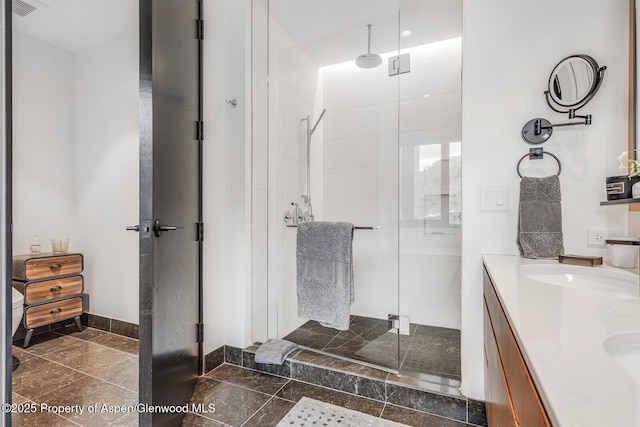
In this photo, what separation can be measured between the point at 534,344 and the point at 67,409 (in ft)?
7.06

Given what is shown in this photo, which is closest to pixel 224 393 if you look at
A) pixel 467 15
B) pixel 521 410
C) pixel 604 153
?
pixel 521 410

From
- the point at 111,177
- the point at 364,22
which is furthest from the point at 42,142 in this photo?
the point at 364,22

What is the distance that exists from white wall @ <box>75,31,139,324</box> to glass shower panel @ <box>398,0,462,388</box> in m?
2.18

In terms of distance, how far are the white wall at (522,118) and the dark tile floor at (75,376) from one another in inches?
76.9

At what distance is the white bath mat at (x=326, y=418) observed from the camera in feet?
4.85

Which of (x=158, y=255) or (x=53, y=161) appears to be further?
(x=53, y=161)

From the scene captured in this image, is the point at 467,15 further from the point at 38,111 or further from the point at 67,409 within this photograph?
the point at 67,409

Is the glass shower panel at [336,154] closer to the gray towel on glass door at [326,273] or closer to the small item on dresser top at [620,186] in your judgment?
the gray towel on glass door at [326,273]

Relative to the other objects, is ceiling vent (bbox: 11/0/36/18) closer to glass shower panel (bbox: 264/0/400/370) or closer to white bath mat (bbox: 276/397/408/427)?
glass shower panel (bbox: 264/0/400/370)

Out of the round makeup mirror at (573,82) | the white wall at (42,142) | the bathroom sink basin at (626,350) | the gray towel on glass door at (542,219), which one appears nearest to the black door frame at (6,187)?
the white wall at (42,142)

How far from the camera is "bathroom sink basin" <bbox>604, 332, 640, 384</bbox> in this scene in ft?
1.72

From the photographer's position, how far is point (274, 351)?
200cm

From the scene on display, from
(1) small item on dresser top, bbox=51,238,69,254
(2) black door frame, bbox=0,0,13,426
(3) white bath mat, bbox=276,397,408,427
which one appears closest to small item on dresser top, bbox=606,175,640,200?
(3) white bath mat, bbox=276,397,408,427

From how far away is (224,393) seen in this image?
5.81 ft
